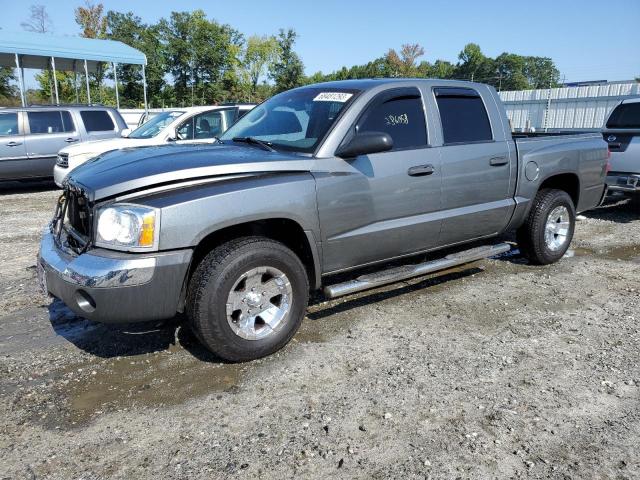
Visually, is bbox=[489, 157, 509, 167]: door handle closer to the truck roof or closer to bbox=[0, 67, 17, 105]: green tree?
the truck roof

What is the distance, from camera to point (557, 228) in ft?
18.6

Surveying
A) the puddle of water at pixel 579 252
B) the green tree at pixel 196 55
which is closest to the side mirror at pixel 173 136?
the puddle of water at pixel 579 252

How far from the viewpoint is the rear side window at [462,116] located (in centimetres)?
438

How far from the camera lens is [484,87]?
489cm

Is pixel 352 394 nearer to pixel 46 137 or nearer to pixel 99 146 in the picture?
pixel 99 146

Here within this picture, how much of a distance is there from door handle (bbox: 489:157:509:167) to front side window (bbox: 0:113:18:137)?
1011 centimetres

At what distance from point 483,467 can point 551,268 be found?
3.70 metres

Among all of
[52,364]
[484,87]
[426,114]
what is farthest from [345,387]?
[484,87]

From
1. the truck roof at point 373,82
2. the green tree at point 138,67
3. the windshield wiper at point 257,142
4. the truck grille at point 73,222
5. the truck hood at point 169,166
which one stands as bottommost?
the truck grille at point 73,222

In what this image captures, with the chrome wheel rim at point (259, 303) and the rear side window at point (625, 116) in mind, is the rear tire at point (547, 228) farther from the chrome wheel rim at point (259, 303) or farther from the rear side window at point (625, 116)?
the rear side window at point (625, 116)

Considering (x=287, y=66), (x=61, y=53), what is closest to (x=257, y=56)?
(x=287, y=66)

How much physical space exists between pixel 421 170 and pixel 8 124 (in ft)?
32.8

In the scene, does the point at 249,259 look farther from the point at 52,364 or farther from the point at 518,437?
the point at 518,437

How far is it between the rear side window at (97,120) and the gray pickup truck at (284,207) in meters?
8.24
